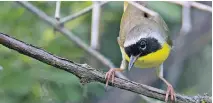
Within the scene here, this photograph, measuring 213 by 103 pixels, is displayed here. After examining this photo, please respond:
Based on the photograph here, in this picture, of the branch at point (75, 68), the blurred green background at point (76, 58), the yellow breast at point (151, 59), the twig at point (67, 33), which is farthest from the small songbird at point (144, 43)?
the blurred green background at point (76, 58)

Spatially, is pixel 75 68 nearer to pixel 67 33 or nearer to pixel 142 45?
pixel 142 45

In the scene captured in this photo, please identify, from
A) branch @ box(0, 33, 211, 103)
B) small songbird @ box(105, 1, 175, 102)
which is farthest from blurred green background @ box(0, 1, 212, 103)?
branch @ box(0, 33, 211, 103)

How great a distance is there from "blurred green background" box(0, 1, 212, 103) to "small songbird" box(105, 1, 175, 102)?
43 cm

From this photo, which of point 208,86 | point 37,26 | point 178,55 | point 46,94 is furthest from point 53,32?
point 208,86

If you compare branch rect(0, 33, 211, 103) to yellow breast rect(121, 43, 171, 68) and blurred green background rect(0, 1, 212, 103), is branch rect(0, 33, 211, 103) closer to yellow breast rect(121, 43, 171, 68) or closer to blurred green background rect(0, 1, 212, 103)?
yellow breast rect(121, 43, 171, 68)

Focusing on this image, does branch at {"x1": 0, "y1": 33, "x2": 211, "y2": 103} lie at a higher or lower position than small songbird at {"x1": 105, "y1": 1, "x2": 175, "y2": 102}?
lower

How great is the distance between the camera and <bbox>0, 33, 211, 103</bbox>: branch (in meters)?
2.49

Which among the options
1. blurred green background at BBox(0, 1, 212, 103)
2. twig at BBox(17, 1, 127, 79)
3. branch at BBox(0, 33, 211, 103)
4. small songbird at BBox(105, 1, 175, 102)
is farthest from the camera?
twig at BBox(17, 1, 127, 79)

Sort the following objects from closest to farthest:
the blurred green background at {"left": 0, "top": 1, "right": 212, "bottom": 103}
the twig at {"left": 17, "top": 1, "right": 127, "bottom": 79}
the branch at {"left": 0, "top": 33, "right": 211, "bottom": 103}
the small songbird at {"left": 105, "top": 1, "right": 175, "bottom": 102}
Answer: the branch at {"left": 0, "top": 33, "right": 211, "bottom": 103}
the small songbird at {"left": 105, "top": 1, "right": 175, "bottom": 102}
the blurred green background at {"left": 0, "top": 1, "right": 212, "bottom": 103}
the twig at {"left": 17, "top": 1, "right": 127, "bottom": 79}

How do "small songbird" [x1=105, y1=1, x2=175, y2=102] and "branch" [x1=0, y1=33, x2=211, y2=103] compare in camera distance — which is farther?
"small songbird" [x1=105, y1=1, x2=175, y2=102]

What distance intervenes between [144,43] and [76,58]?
79 cm

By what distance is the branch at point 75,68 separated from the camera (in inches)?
98.0

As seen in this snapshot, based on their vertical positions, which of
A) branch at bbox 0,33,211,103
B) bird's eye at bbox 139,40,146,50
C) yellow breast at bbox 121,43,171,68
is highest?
bird's eye at bbox 139,40,146,50

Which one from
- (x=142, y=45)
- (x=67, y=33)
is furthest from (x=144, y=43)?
(x=67, y=33)
